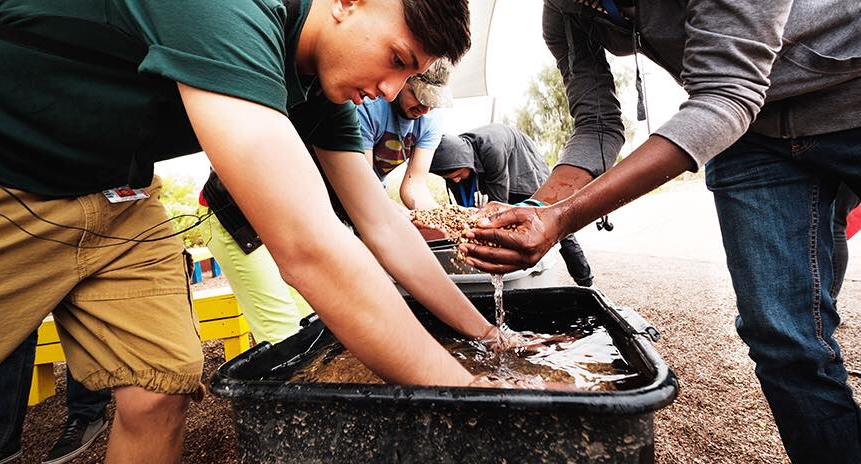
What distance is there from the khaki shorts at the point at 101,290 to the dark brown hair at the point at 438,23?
0.81 metres

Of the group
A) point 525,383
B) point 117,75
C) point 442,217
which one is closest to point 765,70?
point 525,383

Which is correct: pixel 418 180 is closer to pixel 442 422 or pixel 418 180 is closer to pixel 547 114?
pixel 442 422

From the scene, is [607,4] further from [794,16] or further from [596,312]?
[596,312]

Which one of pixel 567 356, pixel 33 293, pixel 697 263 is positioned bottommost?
pixel 697 263

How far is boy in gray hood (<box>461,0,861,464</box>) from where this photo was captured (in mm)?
1053

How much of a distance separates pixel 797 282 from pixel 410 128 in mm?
1872

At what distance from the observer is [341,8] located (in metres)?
0.99

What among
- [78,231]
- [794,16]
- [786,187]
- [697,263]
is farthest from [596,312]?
[697,263]

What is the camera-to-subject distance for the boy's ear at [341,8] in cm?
98

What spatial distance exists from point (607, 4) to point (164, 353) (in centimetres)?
143

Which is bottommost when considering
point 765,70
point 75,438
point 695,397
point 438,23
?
point 695,397

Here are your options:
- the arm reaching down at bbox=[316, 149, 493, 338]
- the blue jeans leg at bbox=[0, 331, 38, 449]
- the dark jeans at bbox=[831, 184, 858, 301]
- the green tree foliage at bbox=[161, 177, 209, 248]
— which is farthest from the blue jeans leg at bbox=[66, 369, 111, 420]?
the green tree foliage at bbox=[161, 177, 209, 248]

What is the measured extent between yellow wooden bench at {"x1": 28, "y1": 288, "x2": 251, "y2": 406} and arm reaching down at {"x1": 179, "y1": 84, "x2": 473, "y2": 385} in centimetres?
174

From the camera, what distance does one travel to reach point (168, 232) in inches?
51.5
